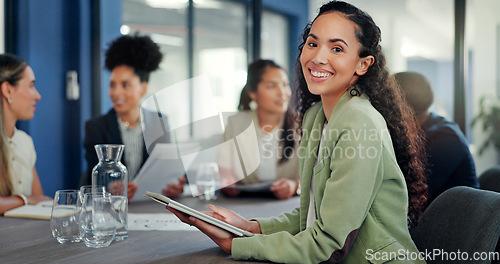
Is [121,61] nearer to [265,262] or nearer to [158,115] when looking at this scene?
[158,115]

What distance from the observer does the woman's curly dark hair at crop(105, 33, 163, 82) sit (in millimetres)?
2865

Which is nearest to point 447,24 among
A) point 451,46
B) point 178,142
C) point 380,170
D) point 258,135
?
point 451,46

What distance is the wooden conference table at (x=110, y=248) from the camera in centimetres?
112

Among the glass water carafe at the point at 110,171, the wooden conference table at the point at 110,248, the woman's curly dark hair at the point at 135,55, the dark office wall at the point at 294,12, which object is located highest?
the dark office wall at the point at 294,12

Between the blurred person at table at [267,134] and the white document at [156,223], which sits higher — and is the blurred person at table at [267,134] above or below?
above

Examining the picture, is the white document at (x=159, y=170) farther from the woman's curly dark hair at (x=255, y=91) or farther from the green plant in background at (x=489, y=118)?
the green plant in background at (x=489, y=118)

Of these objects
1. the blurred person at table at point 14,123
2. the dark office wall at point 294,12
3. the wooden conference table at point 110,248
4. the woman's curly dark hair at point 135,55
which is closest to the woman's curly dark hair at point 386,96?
the wooden conference table at point 110,248

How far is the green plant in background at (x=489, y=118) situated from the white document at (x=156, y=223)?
10.9 ft

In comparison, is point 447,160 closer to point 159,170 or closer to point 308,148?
point 308,148

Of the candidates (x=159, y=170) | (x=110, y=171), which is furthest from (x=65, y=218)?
(x=159, y=170)

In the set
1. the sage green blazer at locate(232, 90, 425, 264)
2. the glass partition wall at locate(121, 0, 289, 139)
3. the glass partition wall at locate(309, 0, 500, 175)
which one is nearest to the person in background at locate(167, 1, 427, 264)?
the sage green blazer at locate(232, 90, 425, 264)

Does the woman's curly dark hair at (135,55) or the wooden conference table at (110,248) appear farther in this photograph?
the woman's curly dark hair at (135,55)

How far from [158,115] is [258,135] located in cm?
89

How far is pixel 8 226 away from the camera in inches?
59.7
